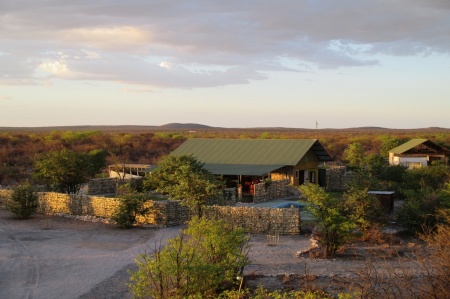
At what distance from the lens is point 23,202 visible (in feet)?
89.9

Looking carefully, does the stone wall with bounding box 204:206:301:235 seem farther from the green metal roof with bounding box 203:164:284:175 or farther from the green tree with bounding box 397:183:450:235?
the green metal roof with bounding box 203:164:284:175

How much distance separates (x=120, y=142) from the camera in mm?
80625

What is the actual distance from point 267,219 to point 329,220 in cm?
465

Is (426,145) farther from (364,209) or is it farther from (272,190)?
(364,209)

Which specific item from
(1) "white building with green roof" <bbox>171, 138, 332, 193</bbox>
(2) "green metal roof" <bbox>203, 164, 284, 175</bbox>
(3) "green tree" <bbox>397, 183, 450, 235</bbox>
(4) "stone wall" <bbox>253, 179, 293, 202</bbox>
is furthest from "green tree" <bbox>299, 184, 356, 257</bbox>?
(2) "green metal roof" <bbox>203, 164, 284, 175</bbox>

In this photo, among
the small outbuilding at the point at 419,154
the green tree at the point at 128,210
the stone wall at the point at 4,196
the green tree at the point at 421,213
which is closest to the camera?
the green tree at the point at 421,213

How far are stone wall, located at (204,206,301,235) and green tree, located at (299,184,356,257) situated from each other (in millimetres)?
3122

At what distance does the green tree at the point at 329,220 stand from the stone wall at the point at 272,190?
11815 mm

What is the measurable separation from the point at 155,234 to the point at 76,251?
12.8ft

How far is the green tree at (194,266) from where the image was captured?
1116 cm

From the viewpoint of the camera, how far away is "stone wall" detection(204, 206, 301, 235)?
2233cm

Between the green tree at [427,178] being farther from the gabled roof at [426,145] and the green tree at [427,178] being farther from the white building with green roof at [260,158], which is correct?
the gabled roof at [426,145]

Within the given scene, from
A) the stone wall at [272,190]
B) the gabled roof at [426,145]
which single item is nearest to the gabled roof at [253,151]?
the stone wall at [272,190]

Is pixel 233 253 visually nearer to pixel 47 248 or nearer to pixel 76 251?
pixel 76 251
